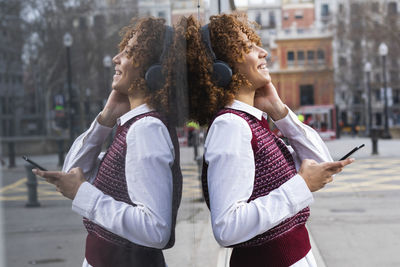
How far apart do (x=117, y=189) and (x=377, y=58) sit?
5.39 m

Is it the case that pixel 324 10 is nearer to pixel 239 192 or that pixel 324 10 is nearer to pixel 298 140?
pixel 298 140

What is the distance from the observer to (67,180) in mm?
1146

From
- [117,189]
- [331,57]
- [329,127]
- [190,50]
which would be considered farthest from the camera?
[331,57]

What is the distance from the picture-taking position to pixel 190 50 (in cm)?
141

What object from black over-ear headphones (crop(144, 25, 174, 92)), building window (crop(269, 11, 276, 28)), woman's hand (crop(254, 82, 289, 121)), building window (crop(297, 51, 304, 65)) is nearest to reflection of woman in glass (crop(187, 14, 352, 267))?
woman's hand (crop(254, 82, 289, 121))

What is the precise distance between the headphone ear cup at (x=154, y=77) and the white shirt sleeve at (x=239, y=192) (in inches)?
7.0

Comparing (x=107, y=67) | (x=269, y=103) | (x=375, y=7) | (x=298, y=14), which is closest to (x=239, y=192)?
(x=269, y=103)

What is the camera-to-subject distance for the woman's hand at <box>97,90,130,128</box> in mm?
1219

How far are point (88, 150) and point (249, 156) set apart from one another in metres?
0.36

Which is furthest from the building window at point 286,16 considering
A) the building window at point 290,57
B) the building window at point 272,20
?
the building window at point 290,57

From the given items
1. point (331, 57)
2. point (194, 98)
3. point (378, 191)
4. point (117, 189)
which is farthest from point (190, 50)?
point (378, 191)

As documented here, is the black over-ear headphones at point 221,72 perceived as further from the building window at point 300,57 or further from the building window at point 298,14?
the building window at point 298,14

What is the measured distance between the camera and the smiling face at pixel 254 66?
136 cm

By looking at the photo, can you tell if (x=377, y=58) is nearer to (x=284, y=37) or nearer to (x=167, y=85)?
(x=284, y=37)
